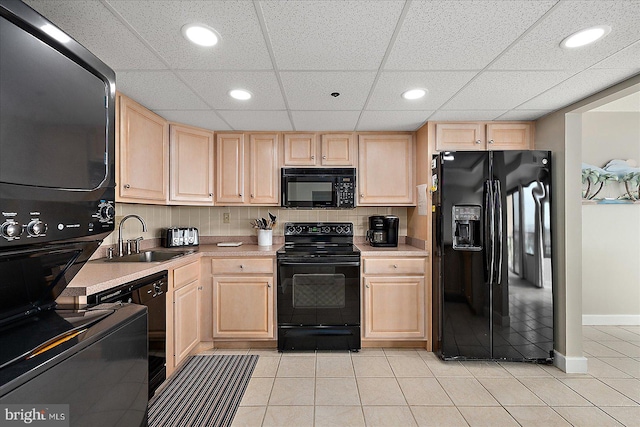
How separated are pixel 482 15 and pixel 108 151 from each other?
1619mm

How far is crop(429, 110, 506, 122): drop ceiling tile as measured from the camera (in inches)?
103

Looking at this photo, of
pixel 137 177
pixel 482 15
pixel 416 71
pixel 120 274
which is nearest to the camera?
pixel 482 15

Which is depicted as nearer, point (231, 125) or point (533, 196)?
point (533, 196)

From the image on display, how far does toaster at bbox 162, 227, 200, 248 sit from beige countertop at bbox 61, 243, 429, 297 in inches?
4.2

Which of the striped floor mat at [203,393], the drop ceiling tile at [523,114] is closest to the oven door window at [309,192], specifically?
the striped floor mat at [203,393]

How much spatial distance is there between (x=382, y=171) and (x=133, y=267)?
7.66ft

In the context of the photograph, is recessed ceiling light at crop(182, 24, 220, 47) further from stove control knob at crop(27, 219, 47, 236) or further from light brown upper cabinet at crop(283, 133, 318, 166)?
light brown upper cabinet at crop(283, 133, 318, 166)

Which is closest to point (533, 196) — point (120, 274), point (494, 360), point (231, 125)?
point (494, 360)

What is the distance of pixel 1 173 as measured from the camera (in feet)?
2.32

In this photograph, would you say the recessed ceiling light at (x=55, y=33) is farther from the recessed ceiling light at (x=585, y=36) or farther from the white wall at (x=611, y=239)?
the white wall at (x=611, y=239)

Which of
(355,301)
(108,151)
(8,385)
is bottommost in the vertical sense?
(355,301)

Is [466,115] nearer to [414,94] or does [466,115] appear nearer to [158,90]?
[414,94]

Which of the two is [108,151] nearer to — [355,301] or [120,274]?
[120,274]

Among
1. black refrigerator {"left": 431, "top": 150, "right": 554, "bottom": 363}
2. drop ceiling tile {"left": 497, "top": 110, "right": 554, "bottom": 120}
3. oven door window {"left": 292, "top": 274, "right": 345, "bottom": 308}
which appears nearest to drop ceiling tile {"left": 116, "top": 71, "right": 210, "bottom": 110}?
oven door window {"left": 292, "top": 274, "right": 345, "bottom": 308}
